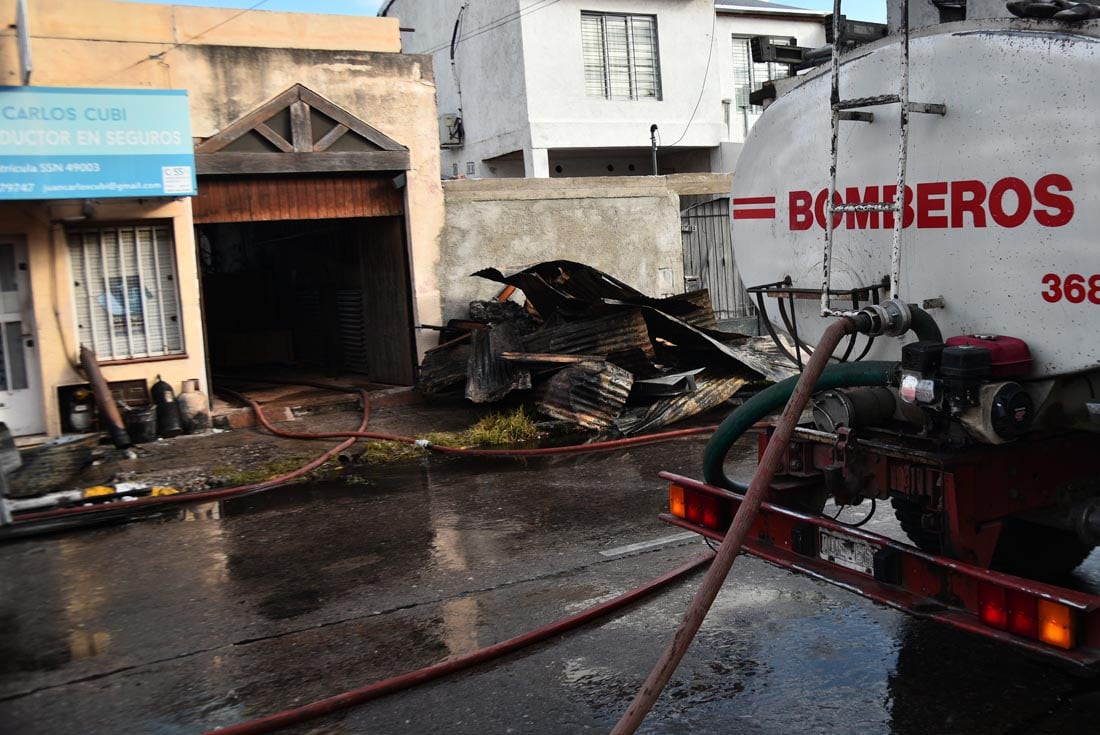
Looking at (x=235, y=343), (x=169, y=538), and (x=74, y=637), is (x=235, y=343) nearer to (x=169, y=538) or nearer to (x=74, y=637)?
(x=169, y=538)

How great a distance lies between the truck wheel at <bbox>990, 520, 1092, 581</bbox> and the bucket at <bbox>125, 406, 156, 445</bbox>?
9140 millimetres

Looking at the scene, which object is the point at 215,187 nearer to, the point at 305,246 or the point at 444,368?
the point at 444,368

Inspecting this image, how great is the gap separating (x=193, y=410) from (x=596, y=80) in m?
14.4

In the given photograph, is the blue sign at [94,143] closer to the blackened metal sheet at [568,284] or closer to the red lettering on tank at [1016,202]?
the blackened metal sheet at [568,284]

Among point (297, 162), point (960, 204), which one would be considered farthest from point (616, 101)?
point (960, 204)

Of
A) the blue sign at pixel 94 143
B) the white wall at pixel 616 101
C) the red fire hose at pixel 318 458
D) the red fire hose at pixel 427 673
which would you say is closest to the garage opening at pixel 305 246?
the blue sign at pixel 94 143

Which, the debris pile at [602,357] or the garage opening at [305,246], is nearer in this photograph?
the debris pile at [602,357]

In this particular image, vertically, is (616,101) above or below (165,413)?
above

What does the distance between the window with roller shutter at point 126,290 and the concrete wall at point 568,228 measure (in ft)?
11.8

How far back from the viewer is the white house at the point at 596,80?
73.9 ft

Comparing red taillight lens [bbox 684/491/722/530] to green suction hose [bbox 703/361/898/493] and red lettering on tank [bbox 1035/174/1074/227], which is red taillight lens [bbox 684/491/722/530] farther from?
red lettering on tank [bbox 1035/174/1074/227]

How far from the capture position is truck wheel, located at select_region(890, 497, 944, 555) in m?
4.26

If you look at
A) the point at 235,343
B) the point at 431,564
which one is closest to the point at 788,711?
the point at 431,564

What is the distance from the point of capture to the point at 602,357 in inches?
454
